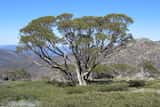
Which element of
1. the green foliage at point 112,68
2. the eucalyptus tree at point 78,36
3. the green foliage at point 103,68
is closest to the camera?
the eucalyptus tree at point 78,36

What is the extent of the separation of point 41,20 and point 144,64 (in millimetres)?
52068

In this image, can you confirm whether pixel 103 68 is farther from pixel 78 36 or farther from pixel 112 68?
pixel 78 36

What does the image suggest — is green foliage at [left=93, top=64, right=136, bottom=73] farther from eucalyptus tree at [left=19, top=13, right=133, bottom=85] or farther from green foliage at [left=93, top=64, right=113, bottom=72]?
eucalyptus tree at [left=19, top=13, right=133, bottom=85]

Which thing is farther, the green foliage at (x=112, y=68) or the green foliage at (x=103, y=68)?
the green foliage at (x=103, y=68)

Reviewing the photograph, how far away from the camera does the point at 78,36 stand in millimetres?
38625

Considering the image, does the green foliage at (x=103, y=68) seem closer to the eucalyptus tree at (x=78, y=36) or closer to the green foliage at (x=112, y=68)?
the green foliage at (x=112, y=68)

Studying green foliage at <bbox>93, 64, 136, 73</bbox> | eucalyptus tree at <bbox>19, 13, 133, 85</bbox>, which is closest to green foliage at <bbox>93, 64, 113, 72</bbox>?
green foliage at <bbox>93, 64, 136, 73</bbox>

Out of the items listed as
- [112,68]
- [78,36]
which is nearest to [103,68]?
[112,68]

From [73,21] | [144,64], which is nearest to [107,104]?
[73,21]

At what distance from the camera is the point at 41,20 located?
38.2m

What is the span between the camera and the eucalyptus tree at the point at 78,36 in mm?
37719

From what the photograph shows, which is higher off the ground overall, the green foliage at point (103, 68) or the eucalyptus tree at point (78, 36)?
the eucalyptus tree at point (78, 36)

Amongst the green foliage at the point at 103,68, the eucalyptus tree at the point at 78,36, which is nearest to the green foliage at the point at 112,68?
the green foliage at the point at 103,68

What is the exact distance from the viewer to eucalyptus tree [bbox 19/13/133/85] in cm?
3772
